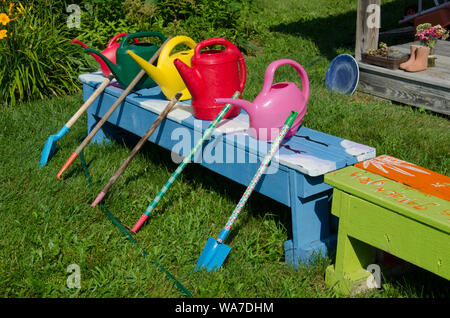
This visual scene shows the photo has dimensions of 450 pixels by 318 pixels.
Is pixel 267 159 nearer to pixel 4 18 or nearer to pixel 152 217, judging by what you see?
pixel 152 217

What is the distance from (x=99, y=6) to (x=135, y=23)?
17.9 inches

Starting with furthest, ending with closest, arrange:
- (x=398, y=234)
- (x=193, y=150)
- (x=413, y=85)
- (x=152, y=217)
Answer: (x=413, y=85) < (x=152, y=217) < (x=193, y=150) < (x=398, y=234)

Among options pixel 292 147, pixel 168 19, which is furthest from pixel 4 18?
pixel 292 147

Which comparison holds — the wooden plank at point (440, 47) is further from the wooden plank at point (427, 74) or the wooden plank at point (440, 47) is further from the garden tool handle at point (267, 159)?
the garden tool handle at point (267, 159)

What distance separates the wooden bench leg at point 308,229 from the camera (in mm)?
2205

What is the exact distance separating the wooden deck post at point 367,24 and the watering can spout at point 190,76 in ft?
8.90

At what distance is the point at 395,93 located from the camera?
14.7 ft

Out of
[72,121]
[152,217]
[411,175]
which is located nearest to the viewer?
[411,175]

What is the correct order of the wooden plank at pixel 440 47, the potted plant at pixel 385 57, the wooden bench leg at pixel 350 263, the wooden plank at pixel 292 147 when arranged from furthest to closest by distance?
the wooden plank at pixel 440 47, the potted plant at pixel 385 57, the wooden plank at pixel 292 147, the wooden bench leg at pixel 350 263

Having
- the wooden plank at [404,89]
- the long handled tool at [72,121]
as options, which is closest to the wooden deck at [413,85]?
the wooden plank at [404,89]

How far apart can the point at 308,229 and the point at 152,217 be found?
910 mm

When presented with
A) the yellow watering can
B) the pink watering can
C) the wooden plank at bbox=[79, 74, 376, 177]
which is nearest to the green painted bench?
the wooden plank at bbox=[79, 74, 376, 177]

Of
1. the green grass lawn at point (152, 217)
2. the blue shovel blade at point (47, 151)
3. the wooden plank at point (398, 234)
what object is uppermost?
the wooden plank at point (398, 234)

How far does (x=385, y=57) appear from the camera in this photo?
15.0 ft
